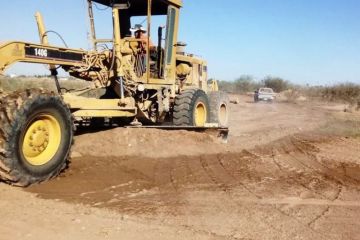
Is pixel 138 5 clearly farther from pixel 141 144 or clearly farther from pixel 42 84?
pixel 42 84

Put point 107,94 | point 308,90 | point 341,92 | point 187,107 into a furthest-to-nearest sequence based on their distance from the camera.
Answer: point 308,90 → point 341,92 → point 187,107 → point 107,94

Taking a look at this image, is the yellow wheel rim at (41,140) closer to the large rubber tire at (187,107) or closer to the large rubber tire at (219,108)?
the large rubber tire at (187,107)

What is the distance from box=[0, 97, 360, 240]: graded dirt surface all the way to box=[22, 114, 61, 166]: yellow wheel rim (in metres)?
0.41

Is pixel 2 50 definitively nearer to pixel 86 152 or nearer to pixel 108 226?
pixel 86 152

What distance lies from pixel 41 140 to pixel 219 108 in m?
8.06

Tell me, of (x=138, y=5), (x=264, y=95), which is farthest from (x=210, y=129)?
(x=264, y=95)

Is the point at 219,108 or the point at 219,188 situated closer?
the point at 219,188

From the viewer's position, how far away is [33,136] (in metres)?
6.87

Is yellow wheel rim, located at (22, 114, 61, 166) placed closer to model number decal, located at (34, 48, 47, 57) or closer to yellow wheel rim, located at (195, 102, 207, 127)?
model number decal, located at (34, 48, 47, 57)

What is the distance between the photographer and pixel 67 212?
17.9 feet

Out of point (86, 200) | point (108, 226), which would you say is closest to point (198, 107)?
point (86, 200)

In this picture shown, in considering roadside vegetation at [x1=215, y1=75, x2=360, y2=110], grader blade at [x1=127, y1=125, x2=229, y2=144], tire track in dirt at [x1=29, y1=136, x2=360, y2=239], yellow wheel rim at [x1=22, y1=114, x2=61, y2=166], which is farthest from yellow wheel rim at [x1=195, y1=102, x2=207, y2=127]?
roadside vegetation at [x1=215, y1=75, x2=360, y2=110]

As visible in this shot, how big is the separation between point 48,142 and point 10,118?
0.97m

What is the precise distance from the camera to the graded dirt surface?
5.08 meters
